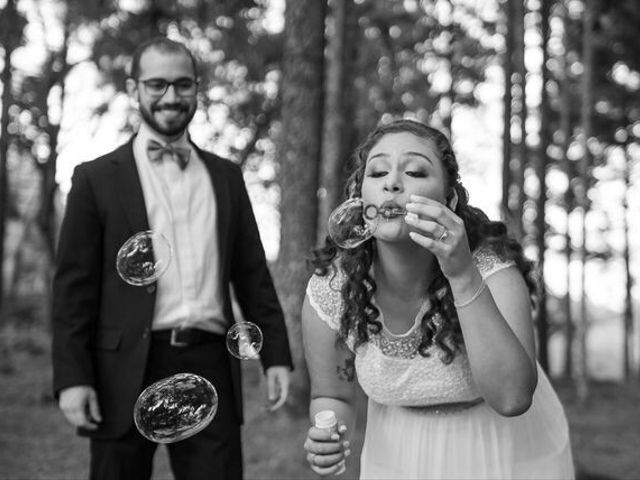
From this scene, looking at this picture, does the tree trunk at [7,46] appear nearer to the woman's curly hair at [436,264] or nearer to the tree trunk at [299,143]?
the tree trunk at [299,143]

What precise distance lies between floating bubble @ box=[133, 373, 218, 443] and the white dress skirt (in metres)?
0.75

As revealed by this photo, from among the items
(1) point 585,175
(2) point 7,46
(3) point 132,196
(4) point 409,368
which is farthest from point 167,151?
(1) point 585,175

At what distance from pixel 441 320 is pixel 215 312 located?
1.21 m

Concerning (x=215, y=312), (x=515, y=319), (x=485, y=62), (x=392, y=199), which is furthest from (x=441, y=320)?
(x=485, y=62)

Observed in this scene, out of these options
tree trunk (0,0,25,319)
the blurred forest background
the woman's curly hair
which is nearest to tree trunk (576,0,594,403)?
the blurred forest background

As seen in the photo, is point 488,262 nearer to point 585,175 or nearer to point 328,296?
point 328,296

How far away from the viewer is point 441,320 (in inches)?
99.6

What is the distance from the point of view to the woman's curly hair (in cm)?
252

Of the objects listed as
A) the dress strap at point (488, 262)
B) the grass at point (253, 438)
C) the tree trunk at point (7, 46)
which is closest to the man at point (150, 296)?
the dress strap at point (488, 262)

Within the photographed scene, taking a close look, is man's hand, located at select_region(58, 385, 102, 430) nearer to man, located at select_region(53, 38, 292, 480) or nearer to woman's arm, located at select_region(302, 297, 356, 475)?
man, located at select_region(53, 38, 292, 480)

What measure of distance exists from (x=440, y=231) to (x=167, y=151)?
5.93ft

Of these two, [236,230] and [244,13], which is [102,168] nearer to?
[236,230]

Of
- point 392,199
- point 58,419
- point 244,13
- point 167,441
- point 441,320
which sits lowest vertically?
point 58,419

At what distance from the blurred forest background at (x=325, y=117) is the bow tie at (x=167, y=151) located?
3468 mm
